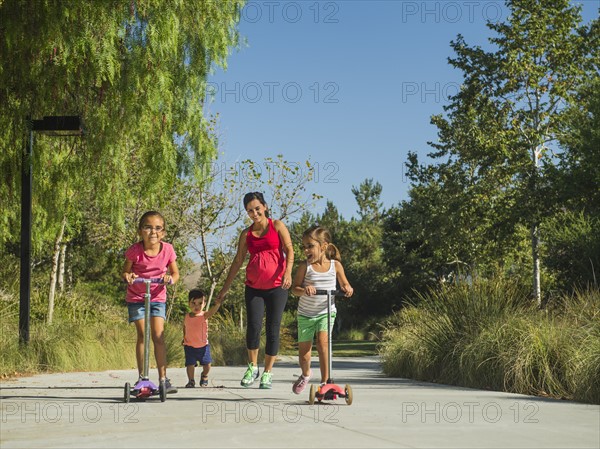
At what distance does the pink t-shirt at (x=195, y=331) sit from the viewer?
9782 millimetres

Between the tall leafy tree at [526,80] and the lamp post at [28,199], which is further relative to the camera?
the tall leafy tree at [526,80]

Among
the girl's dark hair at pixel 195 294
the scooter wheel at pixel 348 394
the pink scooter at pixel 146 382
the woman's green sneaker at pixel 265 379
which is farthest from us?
the girl's dark hair at pixel 195 294

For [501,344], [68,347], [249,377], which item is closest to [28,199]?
[68,347]

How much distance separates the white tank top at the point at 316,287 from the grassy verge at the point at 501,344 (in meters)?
2.59

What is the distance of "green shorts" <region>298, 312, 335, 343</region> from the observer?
778 cm

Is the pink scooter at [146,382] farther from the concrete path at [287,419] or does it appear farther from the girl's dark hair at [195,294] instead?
the girl's dark hair at [195,294]

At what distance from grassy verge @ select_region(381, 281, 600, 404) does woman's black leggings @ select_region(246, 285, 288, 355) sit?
2.58 metres

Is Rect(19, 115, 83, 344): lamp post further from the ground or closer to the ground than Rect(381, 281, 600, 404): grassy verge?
further from the ground

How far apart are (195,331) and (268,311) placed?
4.82 ft

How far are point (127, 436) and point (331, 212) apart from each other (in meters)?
76.8

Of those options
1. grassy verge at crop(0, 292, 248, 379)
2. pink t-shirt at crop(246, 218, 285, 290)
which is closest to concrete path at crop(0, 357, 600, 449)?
pink t-shirt at crop(246, 218, 285, 290)

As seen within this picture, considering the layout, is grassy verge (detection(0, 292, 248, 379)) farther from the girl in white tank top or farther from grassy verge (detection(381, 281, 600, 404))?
the girl in white tank top

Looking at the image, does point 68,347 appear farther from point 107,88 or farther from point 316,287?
point 316,287

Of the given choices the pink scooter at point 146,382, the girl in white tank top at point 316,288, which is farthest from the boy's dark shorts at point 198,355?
the girl in white tank top at point 316,288
